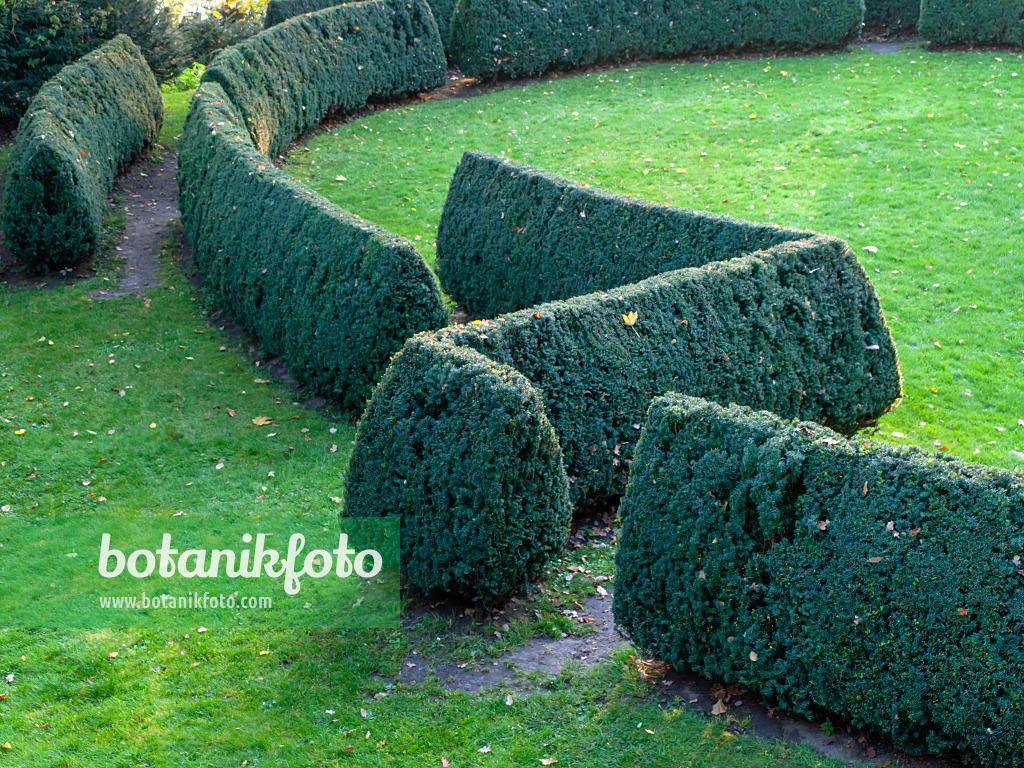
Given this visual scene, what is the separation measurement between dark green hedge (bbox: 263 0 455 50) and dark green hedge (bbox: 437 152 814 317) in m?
12.8

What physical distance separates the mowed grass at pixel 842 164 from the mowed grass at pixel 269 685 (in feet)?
16.3

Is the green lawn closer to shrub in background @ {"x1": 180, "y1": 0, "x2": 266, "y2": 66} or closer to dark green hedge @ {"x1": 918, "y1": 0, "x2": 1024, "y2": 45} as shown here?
dark green hedge @ {"x1": 918, "y1": 0, "x2": 1024, "y2": 45}

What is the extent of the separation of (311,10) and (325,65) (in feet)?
15.1

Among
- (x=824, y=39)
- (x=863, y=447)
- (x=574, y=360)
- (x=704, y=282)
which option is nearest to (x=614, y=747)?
(x=863, y=447)

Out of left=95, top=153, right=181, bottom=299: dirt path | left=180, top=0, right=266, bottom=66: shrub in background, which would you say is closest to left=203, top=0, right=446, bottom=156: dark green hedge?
left=95, top=153, right=181, bottom=299: dirt path

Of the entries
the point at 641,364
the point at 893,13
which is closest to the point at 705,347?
the point at 641,364

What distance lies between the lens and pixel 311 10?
2328 cm

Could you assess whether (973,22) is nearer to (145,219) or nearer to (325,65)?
(325,65)

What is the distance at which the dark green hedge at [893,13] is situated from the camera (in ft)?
77.3

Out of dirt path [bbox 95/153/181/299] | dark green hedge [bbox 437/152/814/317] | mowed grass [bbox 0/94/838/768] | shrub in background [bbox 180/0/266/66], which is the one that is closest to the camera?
mowed grass [bbox 0/94/838/768]

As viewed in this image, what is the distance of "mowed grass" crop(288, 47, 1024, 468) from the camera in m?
10.3

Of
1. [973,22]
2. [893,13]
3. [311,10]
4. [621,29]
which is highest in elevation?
[311,10]

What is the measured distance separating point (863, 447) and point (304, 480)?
5.41 meters

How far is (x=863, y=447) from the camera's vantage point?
203 inches
